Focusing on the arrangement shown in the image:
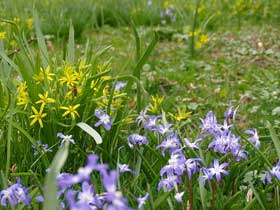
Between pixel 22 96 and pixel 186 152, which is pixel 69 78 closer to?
pixel 22 96

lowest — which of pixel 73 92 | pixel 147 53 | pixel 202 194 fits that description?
pixel 202 194

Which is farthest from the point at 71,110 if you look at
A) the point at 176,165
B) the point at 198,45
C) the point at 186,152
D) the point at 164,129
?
the point at 198,45

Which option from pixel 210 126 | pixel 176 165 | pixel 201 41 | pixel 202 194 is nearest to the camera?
pixel 176 165

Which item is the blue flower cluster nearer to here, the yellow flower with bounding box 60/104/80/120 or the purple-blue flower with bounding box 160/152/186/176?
the purple-blue flower with bounding box 160/152/186/176

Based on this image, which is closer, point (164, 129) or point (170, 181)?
point (170, 181)

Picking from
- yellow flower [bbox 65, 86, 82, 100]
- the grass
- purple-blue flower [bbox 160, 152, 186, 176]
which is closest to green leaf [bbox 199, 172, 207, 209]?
the grass

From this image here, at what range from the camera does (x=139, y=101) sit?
7.50ft

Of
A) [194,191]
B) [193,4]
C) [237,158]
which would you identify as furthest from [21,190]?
[193,4]

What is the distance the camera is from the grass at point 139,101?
1735 millimetres

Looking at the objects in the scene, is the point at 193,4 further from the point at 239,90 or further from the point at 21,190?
the point at 21,190

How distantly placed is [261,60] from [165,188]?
2.52 m

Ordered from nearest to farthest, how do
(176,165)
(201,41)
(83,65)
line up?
1. (176,165)
2. (83,65)
3. (201,41)

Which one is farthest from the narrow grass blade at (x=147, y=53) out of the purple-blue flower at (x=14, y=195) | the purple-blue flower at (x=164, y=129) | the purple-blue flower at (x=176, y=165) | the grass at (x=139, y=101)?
the purple-blue flower at (x=14, y=195)

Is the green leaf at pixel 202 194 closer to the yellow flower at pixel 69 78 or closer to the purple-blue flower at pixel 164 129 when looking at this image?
the purple-blue flower at pixel 164 129
